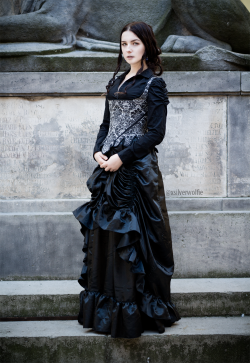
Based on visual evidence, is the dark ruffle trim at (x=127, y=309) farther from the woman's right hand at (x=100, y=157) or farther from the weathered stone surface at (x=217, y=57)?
the weathered stone surface at (x=217, y=57)

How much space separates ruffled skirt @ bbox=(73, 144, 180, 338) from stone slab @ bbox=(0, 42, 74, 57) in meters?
1.85

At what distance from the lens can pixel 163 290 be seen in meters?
2.83

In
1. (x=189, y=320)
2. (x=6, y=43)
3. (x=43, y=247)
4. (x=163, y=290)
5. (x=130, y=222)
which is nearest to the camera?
(x=130, y=222)

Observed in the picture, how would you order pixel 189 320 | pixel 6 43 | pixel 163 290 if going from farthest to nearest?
pixel 6 43, pixel 189 320, pixel 163 290

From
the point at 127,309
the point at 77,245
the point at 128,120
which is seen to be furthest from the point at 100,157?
the point at 77,245

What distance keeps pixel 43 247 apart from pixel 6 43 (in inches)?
86.7

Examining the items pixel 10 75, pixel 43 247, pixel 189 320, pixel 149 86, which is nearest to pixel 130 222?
pixel 149 86

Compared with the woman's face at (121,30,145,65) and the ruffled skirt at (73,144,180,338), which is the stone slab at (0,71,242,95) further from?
the ruffled skirt at (73,144,180,338)

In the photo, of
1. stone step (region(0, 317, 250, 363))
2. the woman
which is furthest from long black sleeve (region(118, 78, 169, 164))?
stone step (region(0, 317, 250, 363))

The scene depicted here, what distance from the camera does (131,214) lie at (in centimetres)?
268

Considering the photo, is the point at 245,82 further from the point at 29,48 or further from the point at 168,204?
the point at 29,48

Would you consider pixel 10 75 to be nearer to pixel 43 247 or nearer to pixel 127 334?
pixel 43 247

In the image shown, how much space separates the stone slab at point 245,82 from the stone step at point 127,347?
7.60 feet

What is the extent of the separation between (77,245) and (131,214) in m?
1.40
